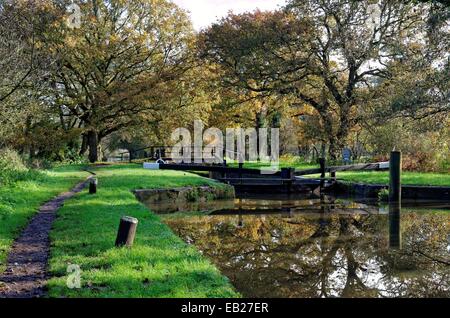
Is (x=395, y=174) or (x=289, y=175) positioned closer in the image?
(x=395, y=174)

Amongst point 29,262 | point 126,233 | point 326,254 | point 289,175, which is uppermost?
point 289,175

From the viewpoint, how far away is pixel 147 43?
99.7 feet

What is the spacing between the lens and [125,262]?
19.6 ft

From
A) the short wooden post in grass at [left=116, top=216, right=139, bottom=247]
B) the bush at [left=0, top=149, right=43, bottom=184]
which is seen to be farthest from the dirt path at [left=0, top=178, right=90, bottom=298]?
the bush at [left=0, top=149, right=43, bottom=184]

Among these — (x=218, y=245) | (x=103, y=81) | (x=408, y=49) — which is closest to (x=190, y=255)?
(x=218, y=245)

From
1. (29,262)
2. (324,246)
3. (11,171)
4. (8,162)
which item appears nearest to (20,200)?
(11,171)

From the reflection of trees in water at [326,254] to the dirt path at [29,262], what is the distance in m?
2.65

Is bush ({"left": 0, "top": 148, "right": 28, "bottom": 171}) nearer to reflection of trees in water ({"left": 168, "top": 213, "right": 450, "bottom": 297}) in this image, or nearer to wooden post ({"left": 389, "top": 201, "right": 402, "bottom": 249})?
reflection of trees in water ({"left": 168, "top": 213, "right": 450, "bottom": 297})

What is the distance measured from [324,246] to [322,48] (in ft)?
63.9

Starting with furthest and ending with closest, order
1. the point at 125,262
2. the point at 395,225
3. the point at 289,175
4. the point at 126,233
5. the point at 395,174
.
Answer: the point at 289,175
the point at 395,174
the point at 395,225
the point at 126,233
the point at 125,262

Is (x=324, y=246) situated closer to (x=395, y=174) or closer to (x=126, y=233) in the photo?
(x=126, y=233)

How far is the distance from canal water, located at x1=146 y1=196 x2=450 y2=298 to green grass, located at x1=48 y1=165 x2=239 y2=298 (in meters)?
0.74

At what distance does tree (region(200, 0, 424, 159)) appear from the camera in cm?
2469

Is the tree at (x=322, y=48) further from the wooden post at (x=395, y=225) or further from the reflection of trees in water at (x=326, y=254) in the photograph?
the reflection of trees in water at (x=326, y=254)
